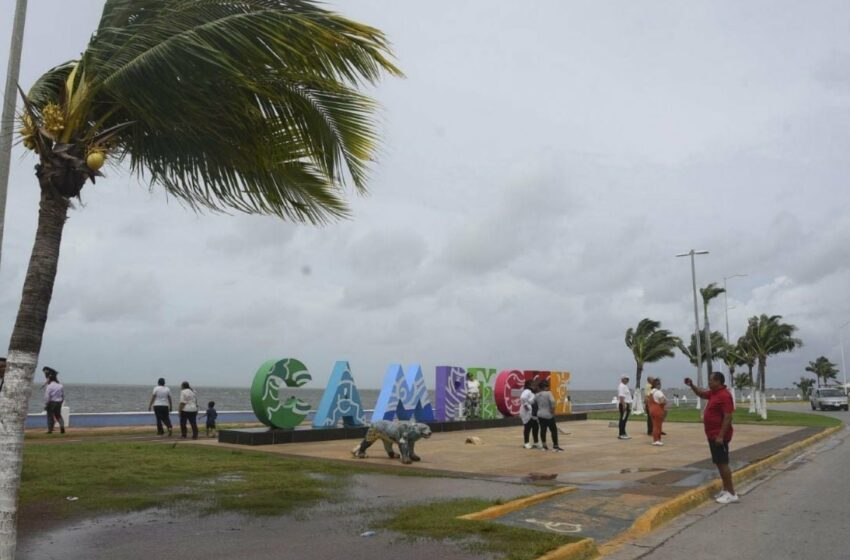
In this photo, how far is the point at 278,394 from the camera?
1697 centimetres

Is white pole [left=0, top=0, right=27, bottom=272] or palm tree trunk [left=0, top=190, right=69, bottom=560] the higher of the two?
white pole [left=0, top=0, right=27, bottom=272]

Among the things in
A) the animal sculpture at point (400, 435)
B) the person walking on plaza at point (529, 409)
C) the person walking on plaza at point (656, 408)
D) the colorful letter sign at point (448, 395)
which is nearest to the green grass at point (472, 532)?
the animal sculpture at point (400, 435)

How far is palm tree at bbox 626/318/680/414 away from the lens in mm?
50781

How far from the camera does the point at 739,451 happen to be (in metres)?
16.5

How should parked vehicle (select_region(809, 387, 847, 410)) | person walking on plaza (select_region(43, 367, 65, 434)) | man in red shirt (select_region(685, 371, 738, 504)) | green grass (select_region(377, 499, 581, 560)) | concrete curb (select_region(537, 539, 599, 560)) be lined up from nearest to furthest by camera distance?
concrete curb (select_region(537, 539, 599, 560)) < green grass (select_region(377, 499, 581, 560)) < man in red shirt (select_region(685, 371, 738, 504)) < person walking on plaza (select_region(43, 367, 65, 434)) < parked vehicle (select_region(809, 387, 847, 410))

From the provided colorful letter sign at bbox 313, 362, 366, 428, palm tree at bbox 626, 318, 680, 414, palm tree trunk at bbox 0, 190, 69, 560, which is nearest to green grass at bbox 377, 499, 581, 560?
palm tree trunk at bbox 0, 190, 69, 560

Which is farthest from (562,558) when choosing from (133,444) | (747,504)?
(133,444)

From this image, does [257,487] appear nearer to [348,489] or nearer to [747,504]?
[348,489]

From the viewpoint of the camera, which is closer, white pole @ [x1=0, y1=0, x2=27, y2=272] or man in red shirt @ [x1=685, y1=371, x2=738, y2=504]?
white pole @ [x1=0, y1=0, x2=27, y2=272]

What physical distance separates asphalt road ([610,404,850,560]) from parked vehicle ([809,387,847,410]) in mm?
43642

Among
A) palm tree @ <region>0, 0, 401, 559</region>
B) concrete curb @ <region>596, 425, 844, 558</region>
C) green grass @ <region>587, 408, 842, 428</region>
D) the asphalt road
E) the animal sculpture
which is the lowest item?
green grass @ <region>587, 408, 842, 428</region>

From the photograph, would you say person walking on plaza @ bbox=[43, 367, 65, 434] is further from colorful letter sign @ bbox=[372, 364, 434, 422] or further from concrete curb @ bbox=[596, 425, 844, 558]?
concrete curb @ bbox=[596, 425, 844, 558]

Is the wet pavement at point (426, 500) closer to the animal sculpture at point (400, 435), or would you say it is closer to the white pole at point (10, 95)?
the animal sculpture at point (400, 435)

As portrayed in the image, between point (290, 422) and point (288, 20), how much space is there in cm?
1316
